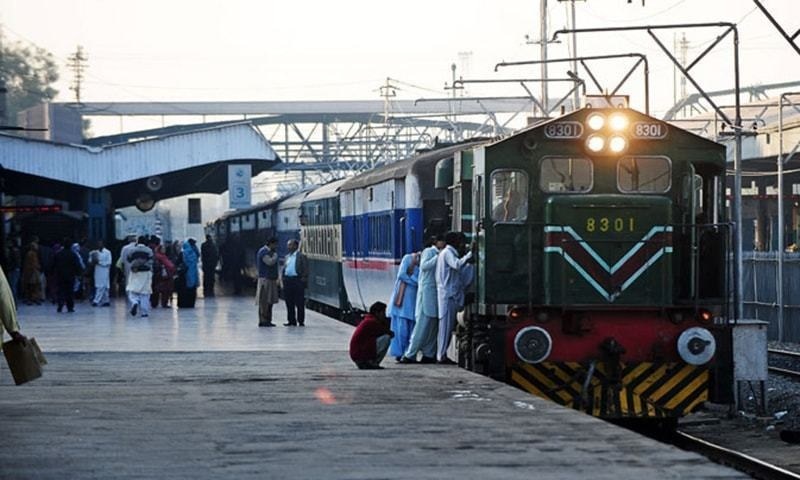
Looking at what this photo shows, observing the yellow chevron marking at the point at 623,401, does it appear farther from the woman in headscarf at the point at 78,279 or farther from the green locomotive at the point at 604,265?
the woman in headscarf at the point at 78,279

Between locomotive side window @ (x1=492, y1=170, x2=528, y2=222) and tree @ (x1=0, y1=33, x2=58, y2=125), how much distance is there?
313ft

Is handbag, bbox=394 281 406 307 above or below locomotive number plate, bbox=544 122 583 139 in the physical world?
below

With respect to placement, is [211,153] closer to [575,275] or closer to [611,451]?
[575,275]

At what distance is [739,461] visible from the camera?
15.2m

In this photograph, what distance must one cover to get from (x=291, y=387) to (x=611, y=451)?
18.8ft

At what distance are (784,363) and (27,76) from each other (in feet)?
319

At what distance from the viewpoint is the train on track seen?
16.0 meters

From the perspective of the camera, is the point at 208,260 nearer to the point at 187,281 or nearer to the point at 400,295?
the point at 187,281

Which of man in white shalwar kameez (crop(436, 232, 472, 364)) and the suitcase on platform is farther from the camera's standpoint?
man in white shalwar kameez (crop(436, 232, 472, 364))

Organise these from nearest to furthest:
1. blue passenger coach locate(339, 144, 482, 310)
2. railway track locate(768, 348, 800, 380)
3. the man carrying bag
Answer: the man carrying bag < blue passenger coach locate(339, 144, 482, 310) < railway track locate(768, 348, 800, 380)

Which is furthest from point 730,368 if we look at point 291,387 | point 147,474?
point 147,474

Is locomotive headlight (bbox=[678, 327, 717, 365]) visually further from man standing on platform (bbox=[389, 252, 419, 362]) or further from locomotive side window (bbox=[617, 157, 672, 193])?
man standing on platform (bbox=[389, 252, 419, 362])

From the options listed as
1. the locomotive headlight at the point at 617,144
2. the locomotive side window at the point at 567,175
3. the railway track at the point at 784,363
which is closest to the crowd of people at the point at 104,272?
the railway track at the point at 784,363

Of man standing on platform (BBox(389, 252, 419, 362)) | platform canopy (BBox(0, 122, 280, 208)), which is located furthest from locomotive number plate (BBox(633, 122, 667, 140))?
platform canopy (BBox(0, 122, 280, 208))
